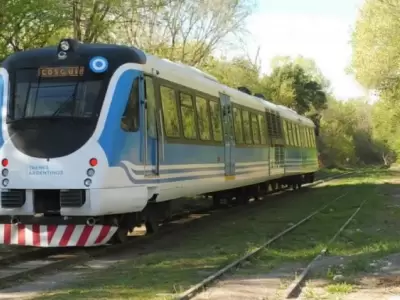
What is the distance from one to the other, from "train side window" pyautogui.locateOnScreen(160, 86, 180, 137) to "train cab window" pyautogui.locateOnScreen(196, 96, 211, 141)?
62.8 inches

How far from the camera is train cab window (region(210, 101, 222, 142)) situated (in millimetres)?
A: 16344

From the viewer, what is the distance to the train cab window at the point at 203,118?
15.3 m

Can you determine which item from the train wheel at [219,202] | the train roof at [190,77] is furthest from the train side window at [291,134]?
the train wheel at [219,202]

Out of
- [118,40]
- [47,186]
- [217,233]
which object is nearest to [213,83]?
[217,233]

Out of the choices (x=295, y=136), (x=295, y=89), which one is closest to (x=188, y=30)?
(x=295, y=136)

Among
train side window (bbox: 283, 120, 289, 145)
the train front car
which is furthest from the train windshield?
train side window (bbox: 283, 120, 289, 145)

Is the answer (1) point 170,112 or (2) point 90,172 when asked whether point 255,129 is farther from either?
(2) point 90,172

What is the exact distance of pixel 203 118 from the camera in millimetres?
15531

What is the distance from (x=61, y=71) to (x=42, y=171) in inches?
67.1

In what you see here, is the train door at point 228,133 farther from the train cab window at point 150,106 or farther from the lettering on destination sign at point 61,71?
the lettering on destination sign at point 61,71

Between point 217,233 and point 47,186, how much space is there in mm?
5037

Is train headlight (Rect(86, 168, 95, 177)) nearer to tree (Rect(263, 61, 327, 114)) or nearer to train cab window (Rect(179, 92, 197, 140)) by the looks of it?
train cab window (Rect(179, 92, 197, 140))

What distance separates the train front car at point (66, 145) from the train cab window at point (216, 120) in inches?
189

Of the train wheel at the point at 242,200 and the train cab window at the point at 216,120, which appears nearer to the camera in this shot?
the train cab window at the point at 216,120
